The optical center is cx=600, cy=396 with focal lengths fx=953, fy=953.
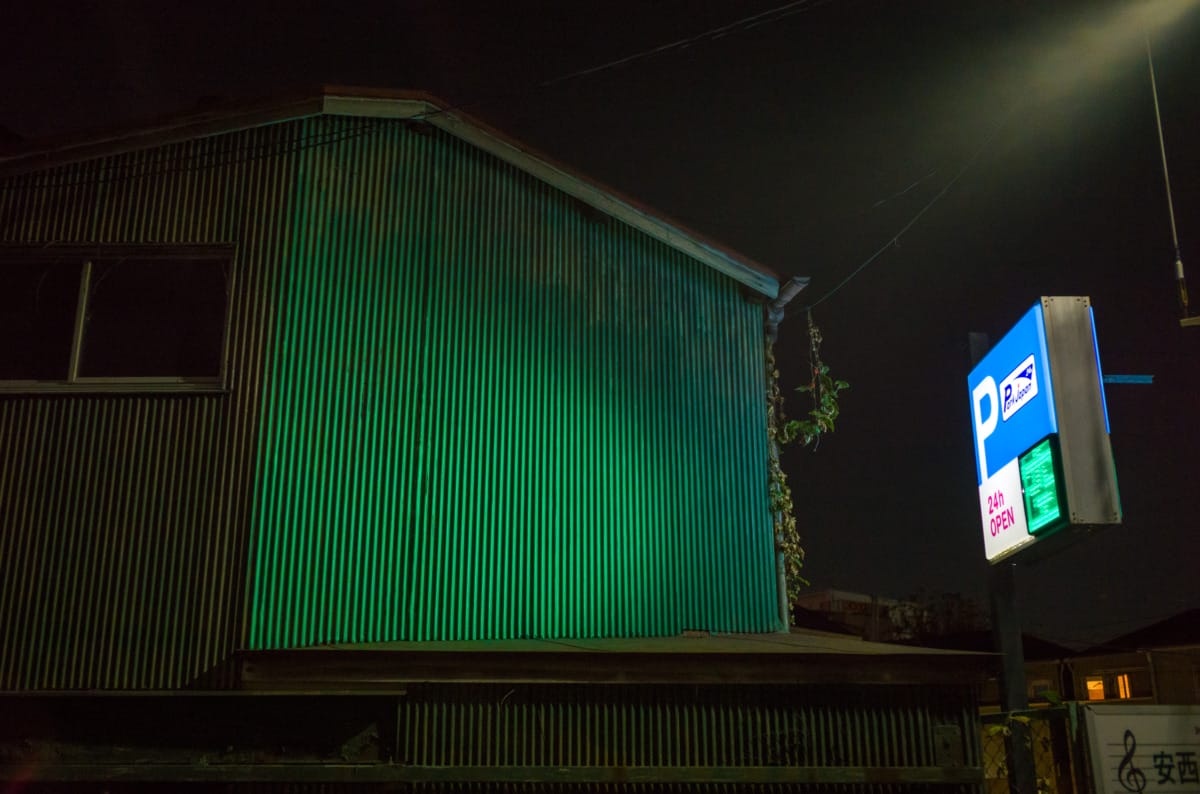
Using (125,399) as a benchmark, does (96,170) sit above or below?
above

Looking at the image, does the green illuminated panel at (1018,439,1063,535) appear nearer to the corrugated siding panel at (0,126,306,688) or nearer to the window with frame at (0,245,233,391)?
the corrugated siding panel at (0,126,306,688)

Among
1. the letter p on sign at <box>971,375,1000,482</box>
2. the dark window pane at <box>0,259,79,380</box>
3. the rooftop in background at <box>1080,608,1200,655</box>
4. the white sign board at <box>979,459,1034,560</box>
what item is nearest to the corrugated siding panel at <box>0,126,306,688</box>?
the dark window pane at <box>0,259,79,380</box>

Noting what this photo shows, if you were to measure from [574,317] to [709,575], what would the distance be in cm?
305

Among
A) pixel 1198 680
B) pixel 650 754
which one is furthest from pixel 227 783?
pixel 1198 680

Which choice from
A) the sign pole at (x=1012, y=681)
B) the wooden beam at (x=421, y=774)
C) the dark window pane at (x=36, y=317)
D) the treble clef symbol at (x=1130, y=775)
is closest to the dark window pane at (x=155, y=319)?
the dark window pane at (x=36, y=317)

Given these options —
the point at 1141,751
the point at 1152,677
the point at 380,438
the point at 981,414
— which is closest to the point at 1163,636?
the point at 1152,677

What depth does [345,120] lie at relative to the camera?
10070 mm

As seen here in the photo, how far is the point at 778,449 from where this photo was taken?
36.0ft

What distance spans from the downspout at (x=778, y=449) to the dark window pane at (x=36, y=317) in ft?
24.5

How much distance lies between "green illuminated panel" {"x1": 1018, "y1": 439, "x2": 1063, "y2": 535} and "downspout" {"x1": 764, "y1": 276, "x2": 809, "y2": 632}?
2.60 metres

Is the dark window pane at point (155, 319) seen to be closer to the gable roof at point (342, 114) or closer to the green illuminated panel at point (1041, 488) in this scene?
the gable roof at point (342, 114)

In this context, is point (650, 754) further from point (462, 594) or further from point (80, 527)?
point (80, 527)

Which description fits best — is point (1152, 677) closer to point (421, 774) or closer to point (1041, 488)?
point (1041, 488)

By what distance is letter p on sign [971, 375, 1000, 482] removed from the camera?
37.4 ft
